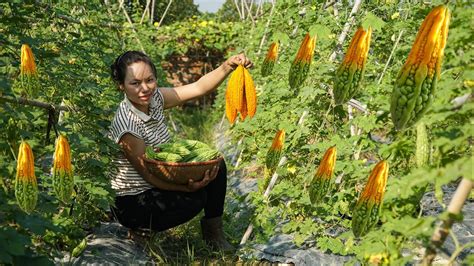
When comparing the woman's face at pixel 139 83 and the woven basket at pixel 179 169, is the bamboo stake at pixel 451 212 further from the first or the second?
the woman's face at pixel 139 83

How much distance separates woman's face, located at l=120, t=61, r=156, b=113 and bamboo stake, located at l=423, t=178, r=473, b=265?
2052 millimetres

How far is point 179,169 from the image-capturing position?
2.84 m

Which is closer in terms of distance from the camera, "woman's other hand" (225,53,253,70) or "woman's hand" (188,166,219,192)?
"woman's other hand" (225,53,253,70)

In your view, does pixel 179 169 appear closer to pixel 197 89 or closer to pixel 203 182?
pixel 203 182

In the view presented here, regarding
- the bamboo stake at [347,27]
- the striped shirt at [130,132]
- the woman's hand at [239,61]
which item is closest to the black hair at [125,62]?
the striped shirt at [130,132]

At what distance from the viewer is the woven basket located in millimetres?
2818

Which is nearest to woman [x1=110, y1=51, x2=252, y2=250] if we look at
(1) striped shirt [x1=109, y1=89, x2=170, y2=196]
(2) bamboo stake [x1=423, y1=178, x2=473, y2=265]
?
(1) striped shirt [x1=109, y1=89, x2=170, y2=196]

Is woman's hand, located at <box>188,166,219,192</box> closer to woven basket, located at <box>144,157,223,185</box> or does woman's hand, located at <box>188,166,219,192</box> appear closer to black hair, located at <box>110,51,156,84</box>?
woven basket, located at <box>144,157,223,185</box>

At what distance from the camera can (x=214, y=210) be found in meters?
3.27

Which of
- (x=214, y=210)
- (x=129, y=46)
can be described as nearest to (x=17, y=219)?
(x=214, y=210)

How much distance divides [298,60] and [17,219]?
1.05m

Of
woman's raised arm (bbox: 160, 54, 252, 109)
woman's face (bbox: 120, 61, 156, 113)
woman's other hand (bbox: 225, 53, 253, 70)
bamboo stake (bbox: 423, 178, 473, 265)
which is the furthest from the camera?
woman's raised arm (bbox: 160, 54, 252, 109)

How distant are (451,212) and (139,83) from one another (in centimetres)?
212

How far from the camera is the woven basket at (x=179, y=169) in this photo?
2818mm
